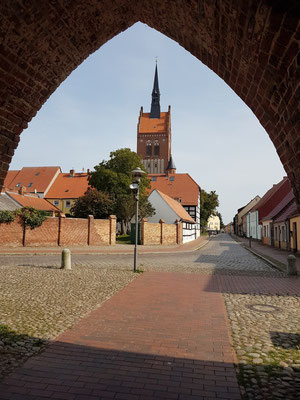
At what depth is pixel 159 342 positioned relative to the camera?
4605 millimetres

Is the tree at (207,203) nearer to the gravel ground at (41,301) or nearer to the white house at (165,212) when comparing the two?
the white house at (165,212)

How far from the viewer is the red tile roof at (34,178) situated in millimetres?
62031

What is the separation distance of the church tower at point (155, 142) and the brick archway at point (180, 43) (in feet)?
228

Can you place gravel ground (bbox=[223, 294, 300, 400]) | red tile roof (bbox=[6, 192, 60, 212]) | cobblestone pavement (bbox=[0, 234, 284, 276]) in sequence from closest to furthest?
gravel ground (bbox=[223, 294, 300, 400]) < cobblestone pavement (bbox=[0, 234, 284, 276]) < red tile roof (bbox=[6, 192, 60, 212])

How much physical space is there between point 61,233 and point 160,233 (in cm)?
989

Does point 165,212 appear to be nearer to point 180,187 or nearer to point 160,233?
point 160,233

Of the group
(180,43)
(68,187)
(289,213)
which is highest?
(68,187)

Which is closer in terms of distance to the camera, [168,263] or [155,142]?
[168,263]

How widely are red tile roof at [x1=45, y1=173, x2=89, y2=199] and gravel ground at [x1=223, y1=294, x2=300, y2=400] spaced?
55889 mm

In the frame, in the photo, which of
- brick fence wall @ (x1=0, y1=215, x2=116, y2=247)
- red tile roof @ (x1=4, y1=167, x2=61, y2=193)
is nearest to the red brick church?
red tile roof @ (x1=4, y1=167, x2=61, y2=193)

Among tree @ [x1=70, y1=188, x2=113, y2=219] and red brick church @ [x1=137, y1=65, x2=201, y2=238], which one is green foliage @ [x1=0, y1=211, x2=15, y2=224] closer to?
tree @ [x1=70, y1=188, x2=113, y2=219]

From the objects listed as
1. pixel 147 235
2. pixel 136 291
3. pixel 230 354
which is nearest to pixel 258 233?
pixel 147 235

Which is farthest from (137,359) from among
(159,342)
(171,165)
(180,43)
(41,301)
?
(171,165)

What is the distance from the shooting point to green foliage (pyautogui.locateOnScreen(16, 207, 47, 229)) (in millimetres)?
23859
